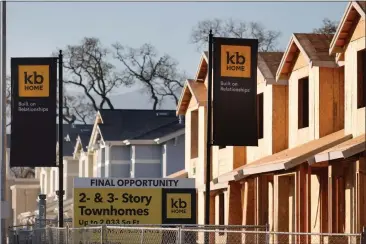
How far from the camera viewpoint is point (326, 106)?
108 ft

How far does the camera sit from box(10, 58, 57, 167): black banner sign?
3225 centimetres

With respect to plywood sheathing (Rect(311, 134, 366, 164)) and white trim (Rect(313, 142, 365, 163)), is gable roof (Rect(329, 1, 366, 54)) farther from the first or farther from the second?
white trim (Rect(313, 142, 365, 163))

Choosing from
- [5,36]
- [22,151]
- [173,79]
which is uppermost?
[173,79]

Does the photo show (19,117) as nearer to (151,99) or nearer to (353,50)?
(353,50)

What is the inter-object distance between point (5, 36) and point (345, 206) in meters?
9.99

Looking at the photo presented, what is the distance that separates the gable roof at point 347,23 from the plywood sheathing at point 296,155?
7.65 ft

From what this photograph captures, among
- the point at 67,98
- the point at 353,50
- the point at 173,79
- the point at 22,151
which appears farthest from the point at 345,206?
the point at 67,98

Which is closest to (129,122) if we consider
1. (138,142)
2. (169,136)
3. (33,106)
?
(138,142)

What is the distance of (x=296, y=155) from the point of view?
102ft

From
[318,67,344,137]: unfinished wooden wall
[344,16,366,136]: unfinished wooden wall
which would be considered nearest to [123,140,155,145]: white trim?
[318,67,344,137]: unfinished wooden wall

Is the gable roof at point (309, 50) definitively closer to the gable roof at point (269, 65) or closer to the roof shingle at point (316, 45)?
the roof shingle at point (316, 45)

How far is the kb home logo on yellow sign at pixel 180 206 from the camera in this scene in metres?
33.4

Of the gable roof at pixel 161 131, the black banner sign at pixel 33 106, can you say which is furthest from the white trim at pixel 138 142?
the black banner sign at pixel 33 106

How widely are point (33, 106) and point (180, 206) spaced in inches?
200
